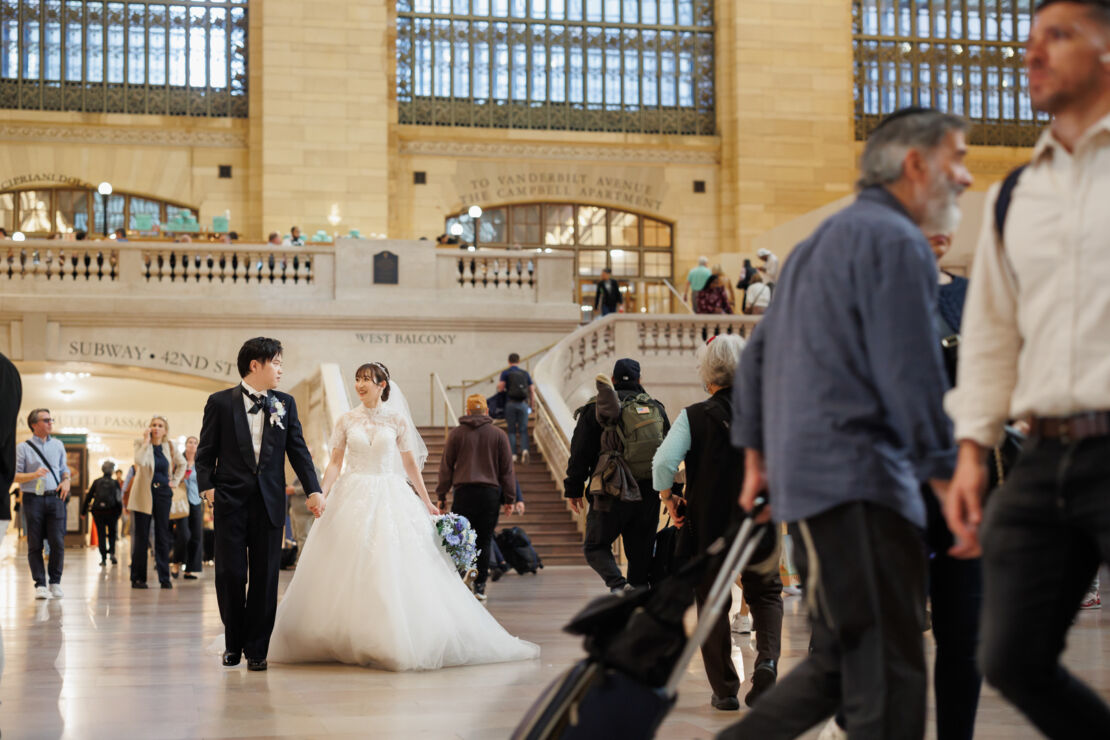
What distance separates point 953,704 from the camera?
12.7 ft

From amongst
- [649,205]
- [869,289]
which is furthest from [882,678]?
[649,205]

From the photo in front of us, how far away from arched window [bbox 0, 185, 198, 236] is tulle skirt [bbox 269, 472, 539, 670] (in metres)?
21.4

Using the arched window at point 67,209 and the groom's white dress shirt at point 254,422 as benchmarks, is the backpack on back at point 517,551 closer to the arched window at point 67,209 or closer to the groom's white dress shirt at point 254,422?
the groom's white dress shirt at point 254,422

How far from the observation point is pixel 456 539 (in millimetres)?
7926

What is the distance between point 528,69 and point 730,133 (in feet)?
15.1

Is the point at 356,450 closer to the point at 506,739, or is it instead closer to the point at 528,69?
the point at 506,739

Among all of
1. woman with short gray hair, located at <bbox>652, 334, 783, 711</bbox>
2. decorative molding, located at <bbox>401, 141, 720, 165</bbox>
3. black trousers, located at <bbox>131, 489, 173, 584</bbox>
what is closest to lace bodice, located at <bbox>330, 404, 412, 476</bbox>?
woman with short gray hair, located at <bbox>652, 334, 783, 711</bbox>

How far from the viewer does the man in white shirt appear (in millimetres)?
2738

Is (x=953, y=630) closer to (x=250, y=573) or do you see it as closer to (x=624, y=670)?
(x=624, y=670)

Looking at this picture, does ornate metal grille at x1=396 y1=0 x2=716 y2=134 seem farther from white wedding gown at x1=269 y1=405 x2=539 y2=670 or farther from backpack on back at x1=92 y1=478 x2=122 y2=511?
white wedding gown at x1=269 y1=405 x2=539 y2=670

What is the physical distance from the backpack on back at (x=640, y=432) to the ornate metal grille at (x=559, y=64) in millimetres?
21273

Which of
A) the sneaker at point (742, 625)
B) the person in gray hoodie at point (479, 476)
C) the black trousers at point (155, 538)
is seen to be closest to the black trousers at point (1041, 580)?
the sneaker at point (742, 625)

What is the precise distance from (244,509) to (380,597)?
2.88 feet

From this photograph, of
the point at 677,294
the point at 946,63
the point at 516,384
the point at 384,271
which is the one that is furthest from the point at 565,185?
the point at 516,384
